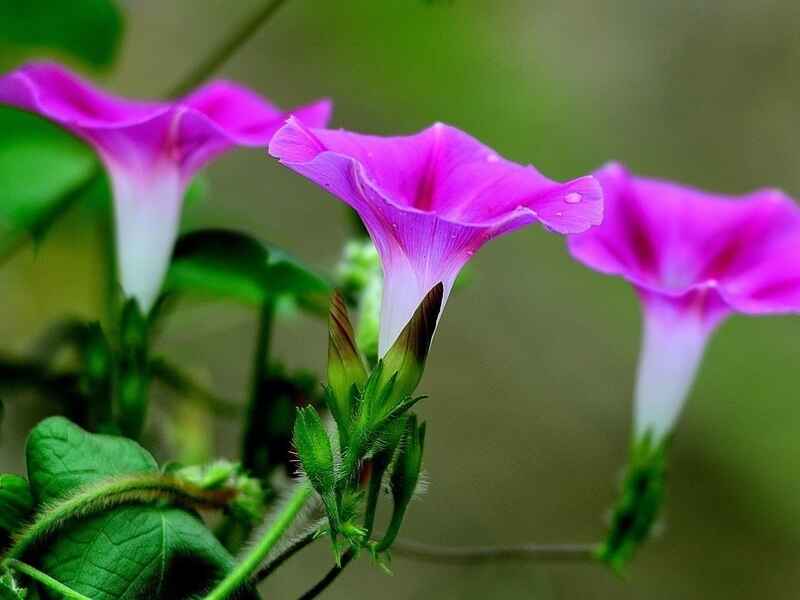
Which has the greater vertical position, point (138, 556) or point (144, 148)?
point (144, 148)

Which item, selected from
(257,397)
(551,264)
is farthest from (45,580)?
(551,264)

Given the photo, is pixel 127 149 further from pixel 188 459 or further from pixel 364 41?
pixel 364 41

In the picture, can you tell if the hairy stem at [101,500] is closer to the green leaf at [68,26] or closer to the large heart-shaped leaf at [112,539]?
the large heart-shaped leaf at [112,539]

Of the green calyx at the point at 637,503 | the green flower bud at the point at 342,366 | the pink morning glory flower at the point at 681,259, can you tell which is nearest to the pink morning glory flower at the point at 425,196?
the green flower bud at the point at 342,366

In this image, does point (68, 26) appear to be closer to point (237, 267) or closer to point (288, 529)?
point (237, 267)

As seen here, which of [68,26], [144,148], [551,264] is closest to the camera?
[144,148]

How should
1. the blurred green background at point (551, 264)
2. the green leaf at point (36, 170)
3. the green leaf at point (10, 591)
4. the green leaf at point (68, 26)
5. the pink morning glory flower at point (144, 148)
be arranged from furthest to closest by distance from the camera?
the blurred green background at point (551, 264)
the green leaf at point (68, 26)
the green leaf at point (36, 170)
the pink morning glory flower at point (144, 148)
the green leaf at point (10, 591)
